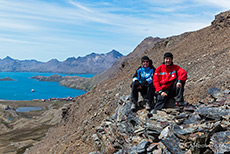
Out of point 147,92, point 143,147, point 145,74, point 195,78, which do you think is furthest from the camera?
point 195,78

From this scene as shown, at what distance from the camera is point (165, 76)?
11.3m

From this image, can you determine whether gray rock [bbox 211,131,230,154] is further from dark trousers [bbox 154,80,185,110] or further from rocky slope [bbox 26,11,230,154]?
rocky slope [bbox 26,11,230,154]

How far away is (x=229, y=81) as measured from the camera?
612 inches

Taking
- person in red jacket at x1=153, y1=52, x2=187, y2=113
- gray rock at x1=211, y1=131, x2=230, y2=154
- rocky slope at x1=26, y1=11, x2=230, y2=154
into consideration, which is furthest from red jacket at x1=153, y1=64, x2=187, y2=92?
rocky slope at x1=26, y1=11, x2=230, y2=154

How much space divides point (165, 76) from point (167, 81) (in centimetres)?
31

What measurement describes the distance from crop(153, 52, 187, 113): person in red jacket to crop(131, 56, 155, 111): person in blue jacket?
1.95 feet

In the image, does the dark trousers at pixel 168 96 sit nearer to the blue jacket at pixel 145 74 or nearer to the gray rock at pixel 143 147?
the blue jacket at pixel 145 74

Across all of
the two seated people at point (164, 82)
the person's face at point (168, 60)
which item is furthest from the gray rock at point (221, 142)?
the person's face at point (168, 60)

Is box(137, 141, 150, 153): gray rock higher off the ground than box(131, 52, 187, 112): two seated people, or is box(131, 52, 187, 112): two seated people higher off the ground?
box(131, 52, 187, 112): two seated people

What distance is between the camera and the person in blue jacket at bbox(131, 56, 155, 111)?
11.9 metres

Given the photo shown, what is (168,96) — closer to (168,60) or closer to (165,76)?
(165,76)

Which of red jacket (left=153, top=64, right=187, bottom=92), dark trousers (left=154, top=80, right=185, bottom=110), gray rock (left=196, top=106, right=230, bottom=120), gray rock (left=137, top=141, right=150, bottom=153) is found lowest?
gray rock (left=137, top=141, right=150, bottom=153)

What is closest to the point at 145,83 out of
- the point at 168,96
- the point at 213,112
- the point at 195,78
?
the point at 168,96

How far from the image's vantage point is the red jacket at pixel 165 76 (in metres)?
11.1
